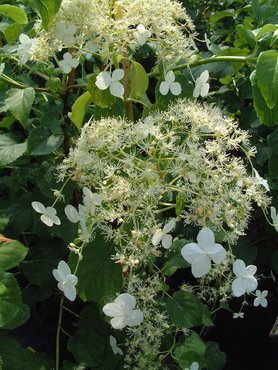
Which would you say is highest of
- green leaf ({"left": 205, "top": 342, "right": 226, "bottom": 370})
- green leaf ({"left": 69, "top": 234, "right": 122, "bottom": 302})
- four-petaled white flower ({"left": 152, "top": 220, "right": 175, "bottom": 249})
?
four-petaled white flower ({"left": 152, "top": 220, "right": 175, "bottom": 249})

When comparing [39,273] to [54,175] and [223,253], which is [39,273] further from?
[223,253]

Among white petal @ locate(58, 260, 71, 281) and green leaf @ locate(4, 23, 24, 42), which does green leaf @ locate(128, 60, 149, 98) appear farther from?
white petal @ locate(58, 260, 71, 281)

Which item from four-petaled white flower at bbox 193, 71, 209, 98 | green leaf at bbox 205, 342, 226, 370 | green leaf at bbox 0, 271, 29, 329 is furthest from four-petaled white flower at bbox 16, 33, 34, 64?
green leaf at bbox 205, 342, 226, 370

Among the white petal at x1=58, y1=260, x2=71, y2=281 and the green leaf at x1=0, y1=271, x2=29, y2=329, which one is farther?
the green leaf at x1=0, y1=271, x2=29, y2=329

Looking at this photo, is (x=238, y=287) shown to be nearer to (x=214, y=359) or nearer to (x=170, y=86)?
(x=170, y=86)

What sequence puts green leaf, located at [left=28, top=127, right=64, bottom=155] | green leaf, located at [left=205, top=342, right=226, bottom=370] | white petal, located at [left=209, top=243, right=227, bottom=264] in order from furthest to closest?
1. green leaf, located at [left=205, top=342, right=226, bottom=370]
2. green leaf, located at [left=28, top=127, right=64, bottom=155]
3. white petal, located at [left=209, top=243, right=227, bottom=264]

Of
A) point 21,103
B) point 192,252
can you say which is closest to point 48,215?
point 21,103
